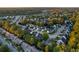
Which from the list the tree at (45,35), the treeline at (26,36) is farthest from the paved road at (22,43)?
the tree at (45,35)

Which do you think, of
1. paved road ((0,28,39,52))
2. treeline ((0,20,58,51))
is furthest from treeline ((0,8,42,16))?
paved road ((0,28,39,52))

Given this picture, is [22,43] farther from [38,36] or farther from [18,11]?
[18,11]

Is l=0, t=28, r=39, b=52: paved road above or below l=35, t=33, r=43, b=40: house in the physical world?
below

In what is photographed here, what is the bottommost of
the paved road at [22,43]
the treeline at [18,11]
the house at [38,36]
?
the paved road at [22,43]

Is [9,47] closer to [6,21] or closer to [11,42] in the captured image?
[11,42]

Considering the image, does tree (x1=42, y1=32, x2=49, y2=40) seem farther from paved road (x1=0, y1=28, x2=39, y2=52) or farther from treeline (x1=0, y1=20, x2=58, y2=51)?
paved road (x1=0, y1=28, x2=39, y2=52)

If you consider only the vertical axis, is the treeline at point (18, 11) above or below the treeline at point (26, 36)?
above

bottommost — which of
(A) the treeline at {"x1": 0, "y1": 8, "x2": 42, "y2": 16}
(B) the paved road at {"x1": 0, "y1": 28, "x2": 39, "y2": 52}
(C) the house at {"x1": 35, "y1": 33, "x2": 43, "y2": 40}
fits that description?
(B) the paved road at {"x1": 0, "y1": 28, "x2": 39, "y2": 52}

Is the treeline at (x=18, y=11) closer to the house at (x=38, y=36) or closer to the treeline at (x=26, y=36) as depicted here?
the treeline at (x=26, y=36)

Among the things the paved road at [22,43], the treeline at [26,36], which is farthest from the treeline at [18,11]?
Answer: the paved road at [22,43]

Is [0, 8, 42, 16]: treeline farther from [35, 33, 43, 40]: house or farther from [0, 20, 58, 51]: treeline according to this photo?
[35, 33, 43, 40]: house
